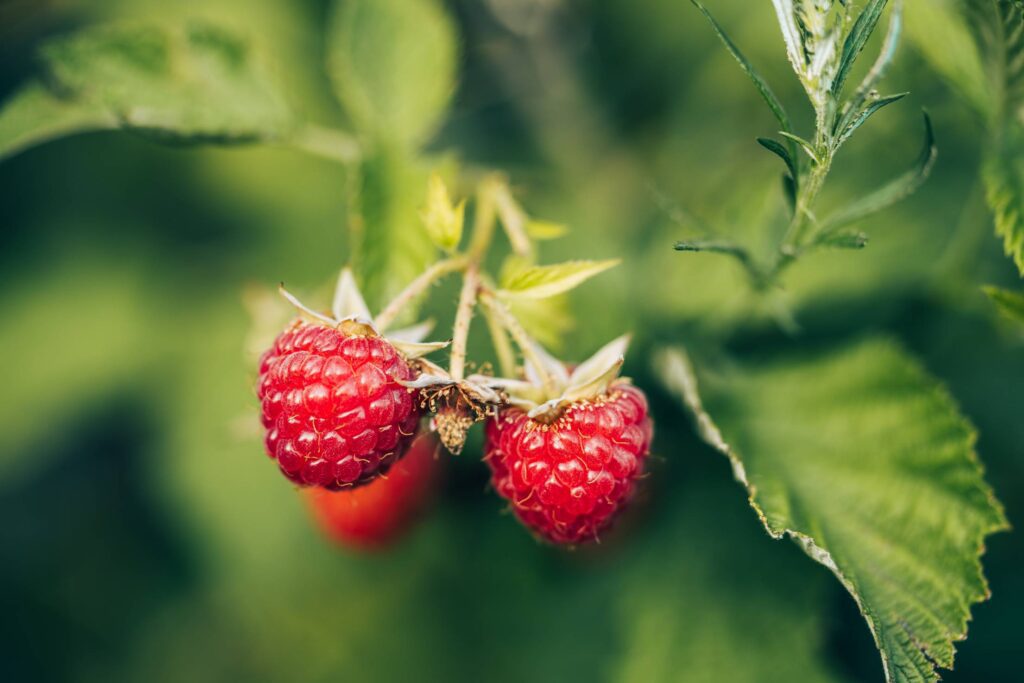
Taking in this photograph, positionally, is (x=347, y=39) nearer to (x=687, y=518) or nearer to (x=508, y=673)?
(x=687, y=518)

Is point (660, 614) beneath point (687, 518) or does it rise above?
beneath

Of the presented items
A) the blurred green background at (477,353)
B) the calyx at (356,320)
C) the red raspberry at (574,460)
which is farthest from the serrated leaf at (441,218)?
the blurred green background at (477,353)

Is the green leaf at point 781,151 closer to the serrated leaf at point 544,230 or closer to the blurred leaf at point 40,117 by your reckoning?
the serrated leaf at point 544,230

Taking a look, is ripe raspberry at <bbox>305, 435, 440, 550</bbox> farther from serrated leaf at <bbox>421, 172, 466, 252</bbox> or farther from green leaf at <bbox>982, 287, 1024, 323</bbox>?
green leaf at <bbox>982, 287, 1024, 323</bbox>

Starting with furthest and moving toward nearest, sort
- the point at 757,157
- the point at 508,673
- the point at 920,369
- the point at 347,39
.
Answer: the point at 508,673 → the point at 757,157 → the point at 347,39 → the point at 920,369

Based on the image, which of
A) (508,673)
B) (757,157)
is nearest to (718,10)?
(757,157)

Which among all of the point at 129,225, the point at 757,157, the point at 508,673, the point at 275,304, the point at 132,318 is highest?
the point at 757,157

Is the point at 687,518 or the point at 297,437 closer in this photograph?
the point at 297,437

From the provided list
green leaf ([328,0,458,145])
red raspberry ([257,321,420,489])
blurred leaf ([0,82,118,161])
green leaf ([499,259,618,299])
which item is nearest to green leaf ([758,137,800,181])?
green leaf ([499,259,618,299])
